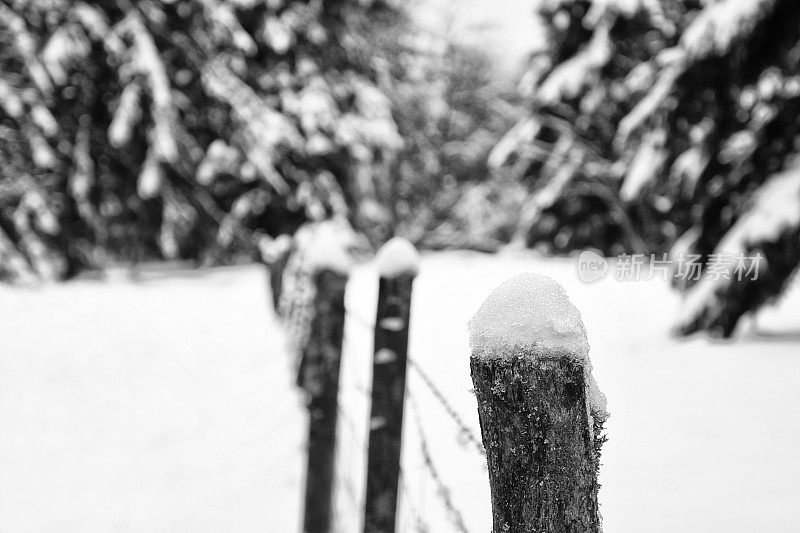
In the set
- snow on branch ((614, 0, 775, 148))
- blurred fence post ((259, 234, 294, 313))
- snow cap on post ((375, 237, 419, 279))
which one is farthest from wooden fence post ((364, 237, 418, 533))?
blurred fence post ((259, 234, 294, 313))

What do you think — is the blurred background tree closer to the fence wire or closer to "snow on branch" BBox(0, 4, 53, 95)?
"snow on branch" BBox(0, 4, 53, 95)

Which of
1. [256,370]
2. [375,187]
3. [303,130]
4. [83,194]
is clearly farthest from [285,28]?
[256,370]

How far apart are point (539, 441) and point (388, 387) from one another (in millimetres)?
1136

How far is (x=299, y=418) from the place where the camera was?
4266 millimetres

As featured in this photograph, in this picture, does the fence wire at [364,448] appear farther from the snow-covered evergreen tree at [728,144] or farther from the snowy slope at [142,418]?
the snow-covered evergreen tree at [728,144]

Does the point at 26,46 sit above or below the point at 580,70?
below

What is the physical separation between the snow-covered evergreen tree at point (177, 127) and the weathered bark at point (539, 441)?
30.0 ft

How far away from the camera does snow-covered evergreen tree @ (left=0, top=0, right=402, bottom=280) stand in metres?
8.89

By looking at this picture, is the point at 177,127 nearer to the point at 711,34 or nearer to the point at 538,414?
the point at 711,34

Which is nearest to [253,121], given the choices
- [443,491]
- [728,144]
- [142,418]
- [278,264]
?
[278,264]

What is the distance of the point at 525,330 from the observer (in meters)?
0.88

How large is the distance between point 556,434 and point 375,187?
12.6m

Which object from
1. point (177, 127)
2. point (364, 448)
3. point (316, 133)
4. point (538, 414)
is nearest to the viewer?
point (538, 414)

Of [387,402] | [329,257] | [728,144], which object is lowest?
[387,402]
